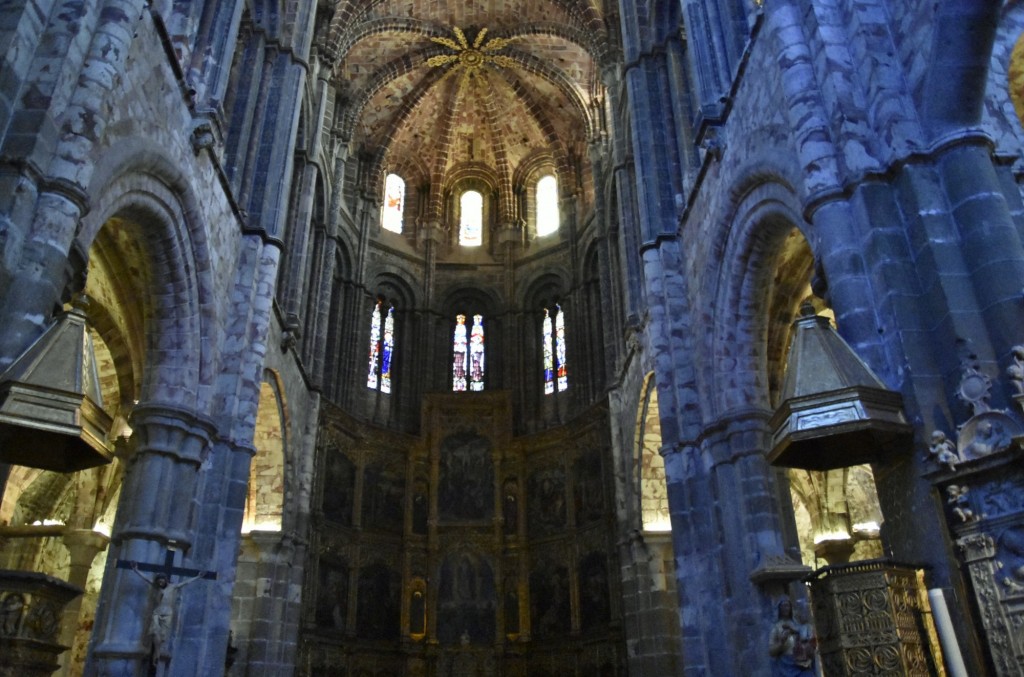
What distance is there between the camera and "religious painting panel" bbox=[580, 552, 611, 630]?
2252 cm

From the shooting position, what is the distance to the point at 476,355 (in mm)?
29094

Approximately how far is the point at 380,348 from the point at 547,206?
7893 mm

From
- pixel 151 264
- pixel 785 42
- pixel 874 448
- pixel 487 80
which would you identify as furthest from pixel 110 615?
pixel 487 80

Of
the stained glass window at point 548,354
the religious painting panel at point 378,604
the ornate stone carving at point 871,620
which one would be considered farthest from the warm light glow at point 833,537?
the ornate stone carving at point 871,620

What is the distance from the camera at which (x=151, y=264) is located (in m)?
12.8

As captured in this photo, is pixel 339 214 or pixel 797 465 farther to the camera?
pixel 339 214

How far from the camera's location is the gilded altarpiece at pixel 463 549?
22.6 meters

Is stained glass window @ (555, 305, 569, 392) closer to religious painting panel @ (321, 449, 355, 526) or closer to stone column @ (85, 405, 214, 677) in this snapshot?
religious painting panel @ (321, 449, 355, 526)

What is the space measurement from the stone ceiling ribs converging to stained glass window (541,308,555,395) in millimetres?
5752

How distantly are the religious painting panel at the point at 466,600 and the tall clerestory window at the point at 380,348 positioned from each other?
19.5 feet

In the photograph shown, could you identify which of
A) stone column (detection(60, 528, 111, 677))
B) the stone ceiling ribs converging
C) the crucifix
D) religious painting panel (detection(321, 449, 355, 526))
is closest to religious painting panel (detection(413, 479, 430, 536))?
religious painting panel (detection(321, 449, 355, 526))

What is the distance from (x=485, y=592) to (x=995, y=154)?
1977 cm

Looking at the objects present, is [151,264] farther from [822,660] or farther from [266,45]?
[822,660]

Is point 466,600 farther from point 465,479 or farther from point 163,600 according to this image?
point 163,600
